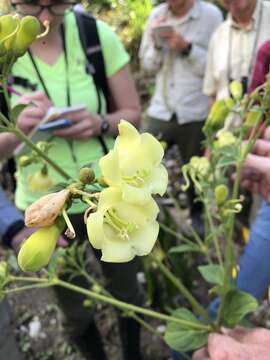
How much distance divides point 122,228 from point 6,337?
0.62 meters

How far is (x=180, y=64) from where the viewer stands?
185cm

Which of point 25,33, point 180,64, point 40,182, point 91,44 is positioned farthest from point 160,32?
point 25,33

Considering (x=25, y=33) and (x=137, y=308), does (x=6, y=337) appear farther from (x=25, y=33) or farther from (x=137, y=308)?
(x=25, y=33)

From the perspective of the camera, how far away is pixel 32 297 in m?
1.87

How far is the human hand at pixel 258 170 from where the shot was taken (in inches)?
31.5

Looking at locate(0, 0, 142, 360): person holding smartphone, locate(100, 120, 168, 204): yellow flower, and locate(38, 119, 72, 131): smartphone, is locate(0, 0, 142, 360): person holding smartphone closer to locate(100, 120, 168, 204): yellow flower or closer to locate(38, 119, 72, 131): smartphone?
locate(38, 119, 72, 131): smartphone

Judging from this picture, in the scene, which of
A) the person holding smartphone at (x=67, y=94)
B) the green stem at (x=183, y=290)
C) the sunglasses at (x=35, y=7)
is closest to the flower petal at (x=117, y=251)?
the green stem at (x=183, y=290)

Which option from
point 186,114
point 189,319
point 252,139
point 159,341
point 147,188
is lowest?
point 159,341

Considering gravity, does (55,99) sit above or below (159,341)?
above

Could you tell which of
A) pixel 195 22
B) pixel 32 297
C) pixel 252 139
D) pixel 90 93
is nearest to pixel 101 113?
pixel 90 93

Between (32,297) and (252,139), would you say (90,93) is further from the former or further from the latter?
(32,297)

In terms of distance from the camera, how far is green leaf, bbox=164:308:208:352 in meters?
0.69

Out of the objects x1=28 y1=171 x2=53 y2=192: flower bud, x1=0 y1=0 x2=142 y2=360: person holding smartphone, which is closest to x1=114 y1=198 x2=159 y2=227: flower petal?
x1=28 y1=171 x2=53 y2=192: flower bud

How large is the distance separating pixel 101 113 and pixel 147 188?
0.81m
